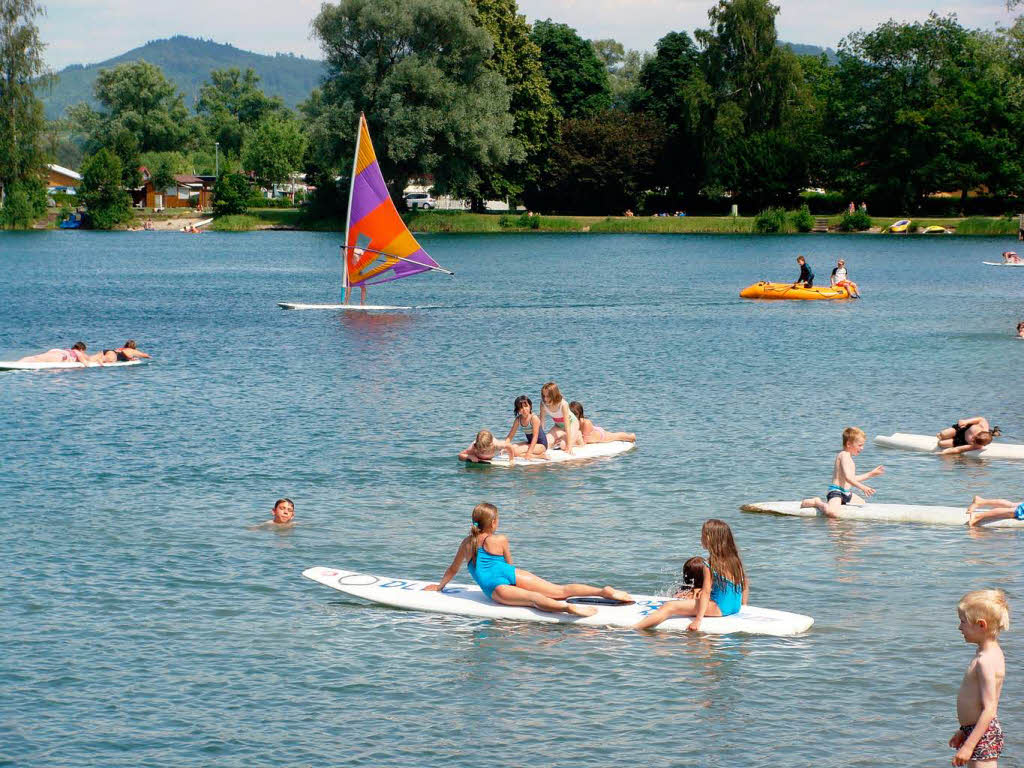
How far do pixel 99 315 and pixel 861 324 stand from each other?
3322cm

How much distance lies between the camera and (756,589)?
59.6 ft

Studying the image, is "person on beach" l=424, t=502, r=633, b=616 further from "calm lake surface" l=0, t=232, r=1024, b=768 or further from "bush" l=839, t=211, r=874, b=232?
"bush" l=839, t=211, r=874, b=232

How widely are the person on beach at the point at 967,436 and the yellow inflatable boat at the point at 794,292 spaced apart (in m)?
37.1

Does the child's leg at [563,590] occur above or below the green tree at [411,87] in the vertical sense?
below

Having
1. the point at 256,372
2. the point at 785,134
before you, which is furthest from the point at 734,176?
the point at 256,372

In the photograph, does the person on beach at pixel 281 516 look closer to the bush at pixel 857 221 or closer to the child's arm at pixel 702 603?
the child's arm at pixel 702 603

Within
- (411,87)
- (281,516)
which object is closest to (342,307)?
(281,516)

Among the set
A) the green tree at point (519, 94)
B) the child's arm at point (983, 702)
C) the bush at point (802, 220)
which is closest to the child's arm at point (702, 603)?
the child's arm at point (983, 702)

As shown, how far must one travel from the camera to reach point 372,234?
5409 centimetres

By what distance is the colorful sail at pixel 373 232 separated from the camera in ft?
174

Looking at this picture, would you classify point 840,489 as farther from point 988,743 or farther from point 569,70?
point 569,70

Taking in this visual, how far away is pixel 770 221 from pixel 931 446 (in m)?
96.2

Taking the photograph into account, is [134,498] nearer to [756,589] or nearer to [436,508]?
[436,508]

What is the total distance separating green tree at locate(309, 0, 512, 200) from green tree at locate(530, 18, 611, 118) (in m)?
32.8
